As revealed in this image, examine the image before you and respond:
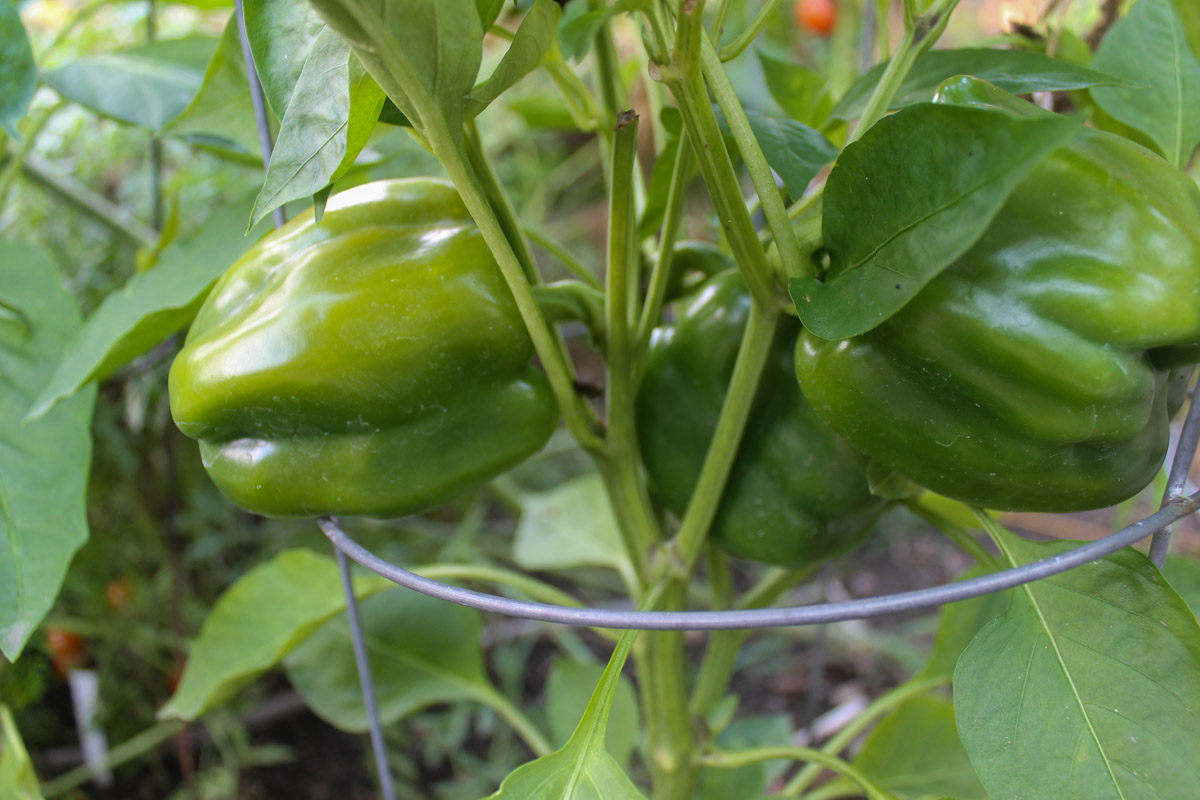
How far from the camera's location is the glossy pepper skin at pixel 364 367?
0.44m

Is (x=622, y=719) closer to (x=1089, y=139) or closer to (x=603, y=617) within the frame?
(x=603, y=617)

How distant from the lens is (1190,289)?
36cm

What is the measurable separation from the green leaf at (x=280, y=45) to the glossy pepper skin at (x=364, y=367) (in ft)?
0.30

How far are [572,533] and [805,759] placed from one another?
418mm

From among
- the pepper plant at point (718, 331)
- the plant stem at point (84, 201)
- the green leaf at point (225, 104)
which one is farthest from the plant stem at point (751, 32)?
the plant stem at point (84, 201)

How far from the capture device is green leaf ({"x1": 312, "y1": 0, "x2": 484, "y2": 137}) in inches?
11.8

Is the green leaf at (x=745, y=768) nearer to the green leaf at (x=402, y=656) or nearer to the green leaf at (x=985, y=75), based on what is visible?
the green leaf at (x=402, y=656)

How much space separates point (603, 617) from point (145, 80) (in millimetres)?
604

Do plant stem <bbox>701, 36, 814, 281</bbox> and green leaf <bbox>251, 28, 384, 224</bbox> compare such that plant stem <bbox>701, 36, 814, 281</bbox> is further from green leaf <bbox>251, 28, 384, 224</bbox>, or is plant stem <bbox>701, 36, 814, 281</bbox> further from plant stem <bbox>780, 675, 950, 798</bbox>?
plant stem <bbox>780, 675, 950, 798</bbox>

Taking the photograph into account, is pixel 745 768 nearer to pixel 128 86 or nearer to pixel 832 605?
pixel 832 605

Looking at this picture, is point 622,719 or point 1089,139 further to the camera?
point 622,719

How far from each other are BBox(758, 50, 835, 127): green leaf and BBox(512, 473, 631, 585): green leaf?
0.42m

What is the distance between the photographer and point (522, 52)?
350mm

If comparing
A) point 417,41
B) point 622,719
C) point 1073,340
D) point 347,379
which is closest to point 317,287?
point 347,379
